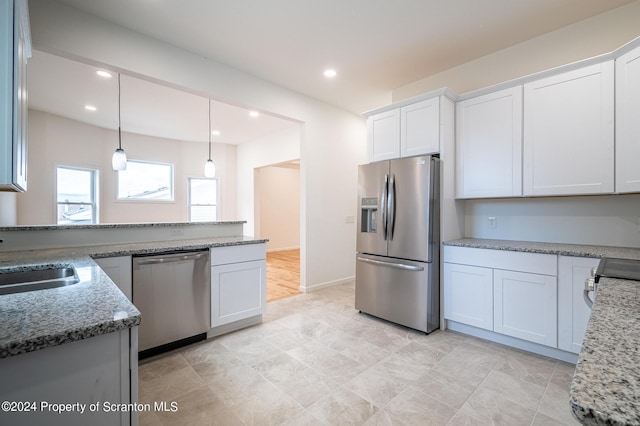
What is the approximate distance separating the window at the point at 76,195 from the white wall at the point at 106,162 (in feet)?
0.39

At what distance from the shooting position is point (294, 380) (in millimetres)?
2084

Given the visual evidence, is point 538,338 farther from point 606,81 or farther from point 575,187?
point 606,81

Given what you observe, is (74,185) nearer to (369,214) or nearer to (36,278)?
(36,278)

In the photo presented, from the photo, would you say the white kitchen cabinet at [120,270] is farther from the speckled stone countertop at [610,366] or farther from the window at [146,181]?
the window at [146,181]

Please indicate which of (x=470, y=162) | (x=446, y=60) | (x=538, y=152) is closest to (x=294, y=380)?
(x=470, y=162)

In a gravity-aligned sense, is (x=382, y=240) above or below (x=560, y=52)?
below

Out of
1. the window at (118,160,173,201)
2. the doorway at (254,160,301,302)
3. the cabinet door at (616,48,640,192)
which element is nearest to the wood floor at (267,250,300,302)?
the doorway at (254,160,301,302)

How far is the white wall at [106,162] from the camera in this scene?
4.98 metres

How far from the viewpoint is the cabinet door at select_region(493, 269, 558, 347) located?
91.4 inches

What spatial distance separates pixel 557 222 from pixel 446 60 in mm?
2041

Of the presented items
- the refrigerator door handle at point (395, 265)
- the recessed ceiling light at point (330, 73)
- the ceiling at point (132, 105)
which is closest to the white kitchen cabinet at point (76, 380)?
the refrigerator door handle at point (395, 265)

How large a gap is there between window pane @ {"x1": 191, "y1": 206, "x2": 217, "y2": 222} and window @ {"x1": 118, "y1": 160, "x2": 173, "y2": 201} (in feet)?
2.03

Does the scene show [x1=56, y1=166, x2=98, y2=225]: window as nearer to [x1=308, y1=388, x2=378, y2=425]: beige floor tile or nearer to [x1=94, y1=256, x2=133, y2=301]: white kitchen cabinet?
[x1=94, y1=256, x2=133, y2=301]: white kitchen cabinet

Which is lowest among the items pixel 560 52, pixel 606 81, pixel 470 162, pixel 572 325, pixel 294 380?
pixel 294 380
